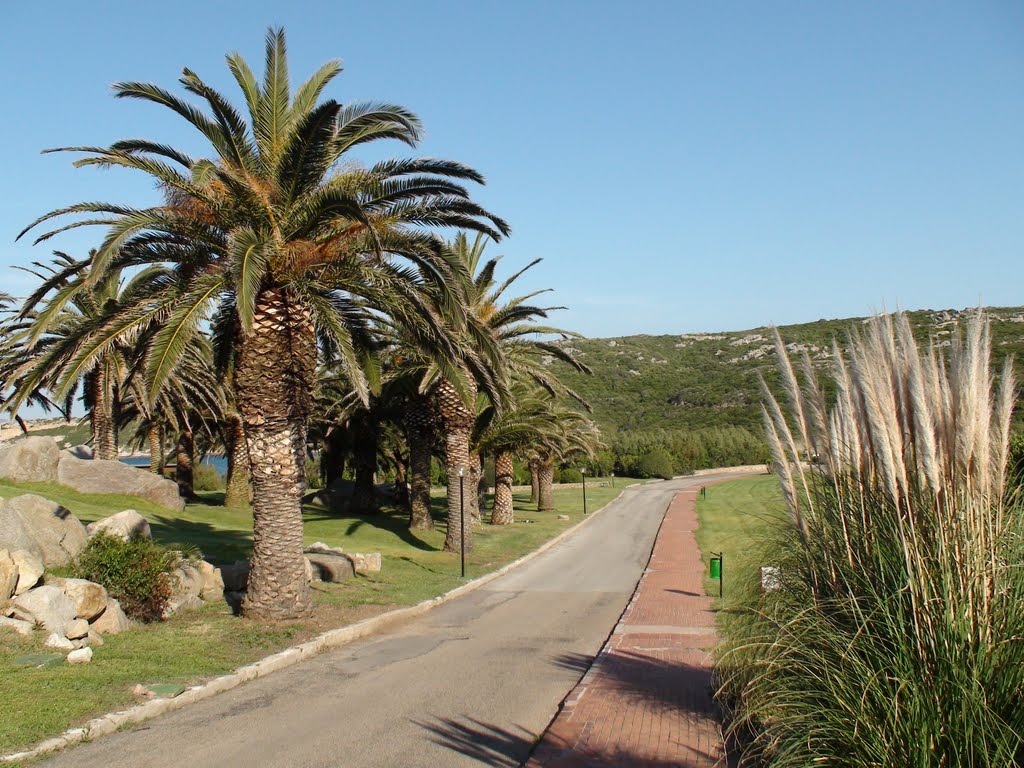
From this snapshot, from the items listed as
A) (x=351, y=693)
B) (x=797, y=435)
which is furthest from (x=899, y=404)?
(x=351, y=693)

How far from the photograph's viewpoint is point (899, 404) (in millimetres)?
5320

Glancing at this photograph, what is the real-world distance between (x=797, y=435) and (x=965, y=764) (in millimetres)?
2552

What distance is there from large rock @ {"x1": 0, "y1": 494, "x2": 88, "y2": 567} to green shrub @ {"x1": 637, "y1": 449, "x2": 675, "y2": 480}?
2625 inches

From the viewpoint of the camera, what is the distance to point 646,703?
915cm

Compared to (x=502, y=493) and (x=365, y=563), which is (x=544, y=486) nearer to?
(x=502, y=493)

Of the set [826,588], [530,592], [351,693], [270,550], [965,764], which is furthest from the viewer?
[530,592]

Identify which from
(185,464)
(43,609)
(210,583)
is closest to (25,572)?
(43,609)

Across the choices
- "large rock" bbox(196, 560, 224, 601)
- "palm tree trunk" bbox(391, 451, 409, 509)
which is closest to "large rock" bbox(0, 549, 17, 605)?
"large rock" bbox(196, 560, 224, 601)

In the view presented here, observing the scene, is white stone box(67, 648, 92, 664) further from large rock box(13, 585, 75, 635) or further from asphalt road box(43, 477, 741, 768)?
asphalt road box(43, 477, 741, 768)

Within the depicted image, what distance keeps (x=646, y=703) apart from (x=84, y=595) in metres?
7.39

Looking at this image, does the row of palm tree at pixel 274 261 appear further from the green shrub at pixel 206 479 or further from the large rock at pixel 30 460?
the green shrub at pixel 206 479

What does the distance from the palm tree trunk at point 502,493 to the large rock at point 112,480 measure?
502 inches

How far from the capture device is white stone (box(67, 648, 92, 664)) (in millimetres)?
A: 9787

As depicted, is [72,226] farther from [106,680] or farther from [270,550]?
[106,680]
